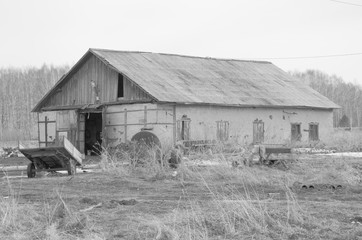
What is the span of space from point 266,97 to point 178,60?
601 centimetres

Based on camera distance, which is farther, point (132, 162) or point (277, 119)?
point (277, 119)

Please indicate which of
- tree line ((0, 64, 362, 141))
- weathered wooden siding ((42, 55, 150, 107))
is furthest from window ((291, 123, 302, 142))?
tree line ((0, 64, 362, 141))

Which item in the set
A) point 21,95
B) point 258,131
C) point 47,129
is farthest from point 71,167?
point 21,95

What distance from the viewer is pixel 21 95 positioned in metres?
78.7

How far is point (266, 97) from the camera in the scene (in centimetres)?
3644

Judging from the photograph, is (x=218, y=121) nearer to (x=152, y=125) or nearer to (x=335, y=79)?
(x=152, y=125)

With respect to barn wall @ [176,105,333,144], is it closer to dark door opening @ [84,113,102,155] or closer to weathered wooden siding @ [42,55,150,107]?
weathered wooden siding @ [42,55,150,107]

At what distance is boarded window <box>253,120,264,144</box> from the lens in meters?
35.3

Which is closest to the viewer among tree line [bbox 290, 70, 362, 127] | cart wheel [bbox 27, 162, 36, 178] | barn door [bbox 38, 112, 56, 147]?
cart wheel [bbox 27, 162, 36, 178]

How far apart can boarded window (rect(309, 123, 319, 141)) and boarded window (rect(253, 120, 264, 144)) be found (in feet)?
14.1

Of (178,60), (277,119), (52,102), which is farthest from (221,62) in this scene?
(52,102)

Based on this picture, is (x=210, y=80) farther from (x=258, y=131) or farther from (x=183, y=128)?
(x=183, y=128)

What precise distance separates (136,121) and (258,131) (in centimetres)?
741

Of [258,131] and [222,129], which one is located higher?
[222,129]
